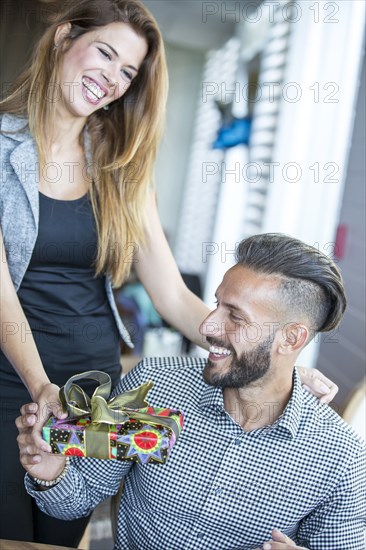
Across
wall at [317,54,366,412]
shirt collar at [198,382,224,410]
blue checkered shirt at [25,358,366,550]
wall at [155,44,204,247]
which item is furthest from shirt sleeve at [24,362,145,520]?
wall at [155,44,204,247]

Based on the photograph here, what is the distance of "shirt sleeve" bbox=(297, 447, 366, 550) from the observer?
1386 mm

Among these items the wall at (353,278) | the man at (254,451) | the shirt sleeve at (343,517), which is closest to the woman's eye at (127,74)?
the man at (254,451)

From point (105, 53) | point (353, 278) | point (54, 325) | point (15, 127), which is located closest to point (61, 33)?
point (105, 53)

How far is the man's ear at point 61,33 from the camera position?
1691 millimetres

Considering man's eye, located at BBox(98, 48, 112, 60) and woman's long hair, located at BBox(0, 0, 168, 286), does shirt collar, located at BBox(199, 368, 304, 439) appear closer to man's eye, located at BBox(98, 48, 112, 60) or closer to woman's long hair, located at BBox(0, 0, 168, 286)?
woman's long hair, located at BBox(0, 0, 168, 286)

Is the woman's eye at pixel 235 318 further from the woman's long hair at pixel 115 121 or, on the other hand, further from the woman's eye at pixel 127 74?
the woman's eye at pixel 127 74

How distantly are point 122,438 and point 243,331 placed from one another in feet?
1.21

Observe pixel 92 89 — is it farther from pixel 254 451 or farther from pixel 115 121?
pixel 254 451

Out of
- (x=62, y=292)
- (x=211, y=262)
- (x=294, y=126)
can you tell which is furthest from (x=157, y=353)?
(x=62, y=292)

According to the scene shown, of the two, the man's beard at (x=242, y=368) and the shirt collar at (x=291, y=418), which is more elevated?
the man's beard at (x=242, y=368)

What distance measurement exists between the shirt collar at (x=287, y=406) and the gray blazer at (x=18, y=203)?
1.64ft

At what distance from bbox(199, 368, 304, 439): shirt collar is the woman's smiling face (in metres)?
0.70

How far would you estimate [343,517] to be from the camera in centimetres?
139

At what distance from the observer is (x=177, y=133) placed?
5.88 meters
